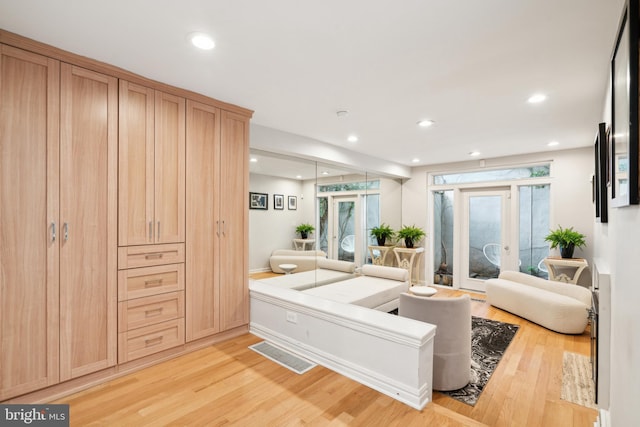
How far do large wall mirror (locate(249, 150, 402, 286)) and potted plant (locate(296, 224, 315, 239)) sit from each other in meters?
0.05

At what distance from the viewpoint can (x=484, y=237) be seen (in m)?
6.00

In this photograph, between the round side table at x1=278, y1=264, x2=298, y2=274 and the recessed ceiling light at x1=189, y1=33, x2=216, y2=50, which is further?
the round side table at x1=278, y1=264, x2=298, y2=274

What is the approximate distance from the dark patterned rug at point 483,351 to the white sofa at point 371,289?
111 centimetres

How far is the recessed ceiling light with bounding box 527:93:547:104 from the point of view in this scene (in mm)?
2766

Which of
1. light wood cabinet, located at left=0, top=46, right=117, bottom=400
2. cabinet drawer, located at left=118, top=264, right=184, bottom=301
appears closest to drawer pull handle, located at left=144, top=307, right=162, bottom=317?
cabinet drawer, located at left=118, top=264, right=184, bottom=301

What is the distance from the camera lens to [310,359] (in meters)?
2.80

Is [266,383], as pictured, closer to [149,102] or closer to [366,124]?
[149,102]

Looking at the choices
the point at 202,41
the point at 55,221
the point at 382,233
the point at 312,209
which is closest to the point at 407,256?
the point at 382,233

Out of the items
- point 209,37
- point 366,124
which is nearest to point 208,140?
point 209,37

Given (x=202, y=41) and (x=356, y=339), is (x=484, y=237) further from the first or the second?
(x=202, y=41)

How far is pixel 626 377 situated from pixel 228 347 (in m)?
2.86

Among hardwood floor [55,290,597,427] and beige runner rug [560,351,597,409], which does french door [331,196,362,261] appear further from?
beige runner rug [560,351,597,409]

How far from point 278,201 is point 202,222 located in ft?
3.92

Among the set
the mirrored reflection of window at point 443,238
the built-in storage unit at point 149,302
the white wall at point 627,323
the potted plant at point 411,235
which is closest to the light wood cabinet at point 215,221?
the built-in storage unit at point 149,302
